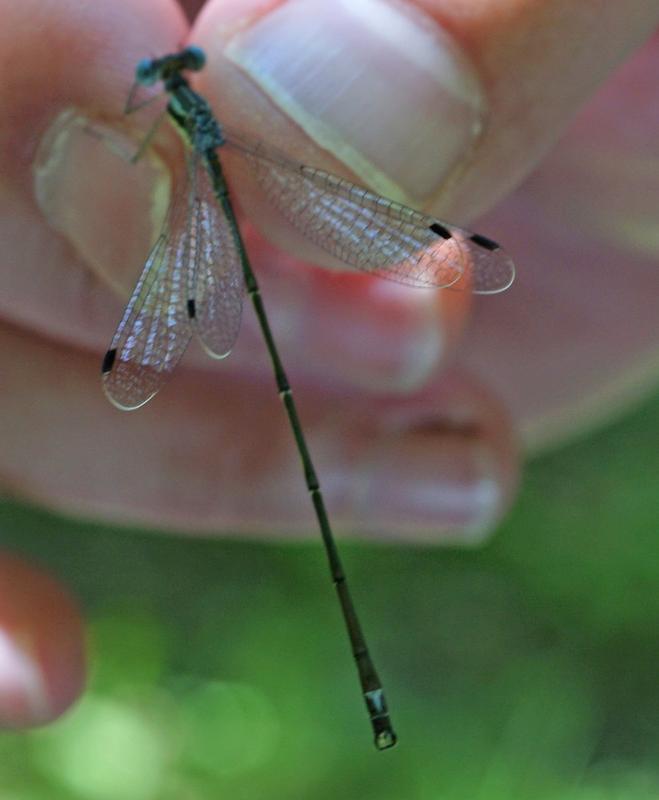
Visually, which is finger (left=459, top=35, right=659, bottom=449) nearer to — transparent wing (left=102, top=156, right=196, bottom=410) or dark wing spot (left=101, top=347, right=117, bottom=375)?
transparent wing (left=102, top=156, right=196, bottom=410)

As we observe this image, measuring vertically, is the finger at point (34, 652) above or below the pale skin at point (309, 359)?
below

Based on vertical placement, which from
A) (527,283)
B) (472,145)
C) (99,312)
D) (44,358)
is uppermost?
(527,283)

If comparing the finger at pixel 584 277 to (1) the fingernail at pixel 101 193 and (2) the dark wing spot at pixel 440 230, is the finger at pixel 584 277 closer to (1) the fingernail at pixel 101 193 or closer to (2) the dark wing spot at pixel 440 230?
(2) the dark wing spot at pixel 440 230

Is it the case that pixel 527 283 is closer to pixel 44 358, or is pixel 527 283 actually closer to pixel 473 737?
pixel 44 358

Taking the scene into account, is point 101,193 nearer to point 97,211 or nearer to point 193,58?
point 97,211

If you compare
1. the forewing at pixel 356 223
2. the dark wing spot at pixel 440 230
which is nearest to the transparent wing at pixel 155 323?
the forewing at pixel 356 223

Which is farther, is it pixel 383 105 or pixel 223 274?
pixel 223 274

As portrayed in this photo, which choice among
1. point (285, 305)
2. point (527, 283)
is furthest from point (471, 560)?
point (285, 305)

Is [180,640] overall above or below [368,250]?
above
